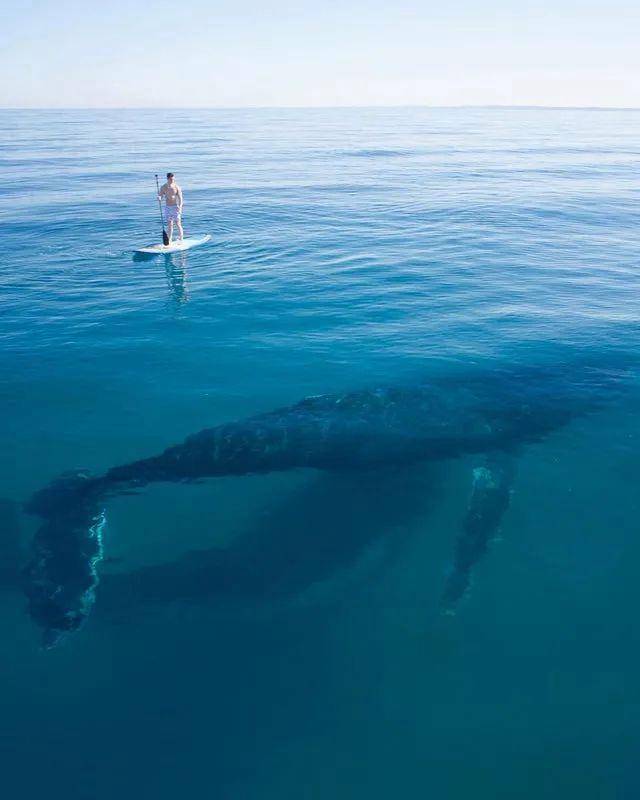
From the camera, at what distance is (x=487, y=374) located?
2920 cm

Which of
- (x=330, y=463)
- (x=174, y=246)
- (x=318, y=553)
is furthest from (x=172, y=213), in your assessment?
(x=318, y=553)

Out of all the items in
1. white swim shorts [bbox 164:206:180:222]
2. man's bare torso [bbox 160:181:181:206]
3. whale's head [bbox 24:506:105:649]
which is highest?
man's bare torso [bbox 160:181:181:206]

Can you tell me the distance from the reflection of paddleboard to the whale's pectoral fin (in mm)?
33947

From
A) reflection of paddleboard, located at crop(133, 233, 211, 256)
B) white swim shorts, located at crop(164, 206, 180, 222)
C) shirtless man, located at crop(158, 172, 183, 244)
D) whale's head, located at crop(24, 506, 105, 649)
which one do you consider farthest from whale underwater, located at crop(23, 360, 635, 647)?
white swim shorts, located at crop(164, 206, 180, 222)

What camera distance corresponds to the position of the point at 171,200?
45938 millimetres

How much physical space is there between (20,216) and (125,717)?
58.0 m

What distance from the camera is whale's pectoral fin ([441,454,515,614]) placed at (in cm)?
1834

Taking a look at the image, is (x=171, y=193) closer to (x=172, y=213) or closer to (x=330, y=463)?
(x=172, y=213)

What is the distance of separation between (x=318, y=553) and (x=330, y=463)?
464 cm

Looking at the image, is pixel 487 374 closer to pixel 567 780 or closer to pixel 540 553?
pixel 540 553

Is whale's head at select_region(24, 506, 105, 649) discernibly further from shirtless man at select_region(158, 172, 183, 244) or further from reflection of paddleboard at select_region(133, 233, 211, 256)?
reflection of paddleboard at select_region(133, 233, 211, 256)

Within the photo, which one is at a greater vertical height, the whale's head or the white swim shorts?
the white swim shorts

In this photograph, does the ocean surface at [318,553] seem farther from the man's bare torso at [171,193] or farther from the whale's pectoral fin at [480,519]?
the man's bare torso at [171,193]

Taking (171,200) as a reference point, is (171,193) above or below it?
above
